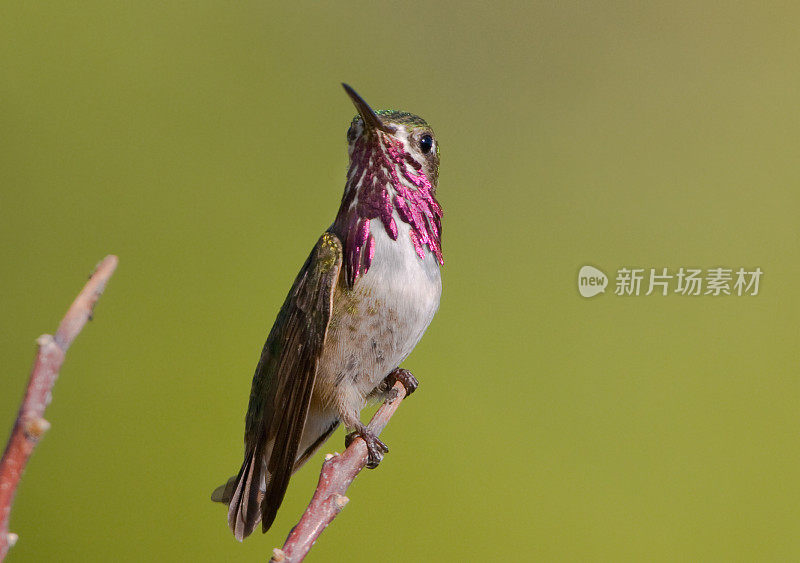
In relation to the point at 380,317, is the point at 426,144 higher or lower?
higher

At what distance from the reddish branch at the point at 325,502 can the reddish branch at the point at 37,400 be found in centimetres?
20

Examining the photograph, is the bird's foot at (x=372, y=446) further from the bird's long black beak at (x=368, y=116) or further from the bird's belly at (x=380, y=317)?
the bird's long black beak at (x=368, y=116)

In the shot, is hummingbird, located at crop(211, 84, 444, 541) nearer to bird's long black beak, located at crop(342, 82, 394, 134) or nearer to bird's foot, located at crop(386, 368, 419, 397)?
bird's long black beak, located at crop(342, 82, 394, 134)

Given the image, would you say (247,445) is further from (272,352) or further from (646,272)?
(646,272)

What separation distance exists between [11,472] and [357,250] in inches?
18.9

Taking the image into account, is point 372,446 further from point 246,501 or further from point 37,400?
point 37,400

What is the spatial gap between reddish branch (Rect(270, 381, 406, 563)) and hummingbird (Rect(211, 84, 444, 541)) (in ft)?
0.30

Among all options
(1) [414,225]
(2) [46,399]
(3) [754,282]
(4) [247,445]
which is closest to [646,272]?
(3) [754,282]

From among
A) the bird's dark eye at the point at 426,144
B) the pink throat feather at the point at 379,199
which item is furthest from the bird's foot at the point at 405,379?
the bird's dark eye at the point at 426,144

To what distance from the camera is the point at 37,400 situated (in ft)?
1.37

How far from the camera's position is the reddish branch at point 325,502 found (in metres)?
0.60

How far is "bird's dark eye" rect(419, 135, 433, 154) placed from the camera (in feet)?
2.89

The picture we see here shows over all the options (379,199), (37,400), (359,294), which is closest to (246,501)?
(359,294)

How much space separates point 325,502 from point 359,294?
0.87 feet
